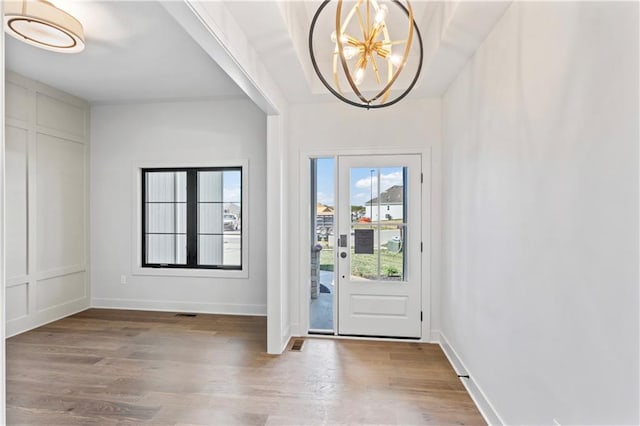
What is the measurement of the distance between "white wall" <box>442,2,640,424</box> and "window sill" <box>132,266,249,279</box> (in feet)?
9.62

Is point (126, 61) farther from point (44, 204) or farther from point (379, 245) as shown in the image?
point (379, 245)

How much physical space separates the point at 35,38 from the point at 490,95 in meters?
3.43

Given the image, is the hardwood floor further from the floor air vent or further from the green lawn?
the green lawn

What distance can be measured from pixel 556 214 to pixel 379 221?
216 cm

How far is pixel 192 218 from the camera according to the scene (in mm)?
4621

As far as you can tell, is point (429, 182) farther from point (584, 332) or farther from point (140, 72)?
point (140, 72)

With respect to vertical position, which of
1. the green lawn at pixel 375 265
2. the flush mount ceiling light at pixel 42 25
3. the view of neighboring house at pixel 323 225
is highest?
the flush mount ceiling light at pixel 42 25

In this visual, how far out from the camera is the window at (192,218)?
454cm

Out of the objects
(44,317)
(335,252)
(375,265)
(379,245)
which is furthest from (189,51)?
(44,317)

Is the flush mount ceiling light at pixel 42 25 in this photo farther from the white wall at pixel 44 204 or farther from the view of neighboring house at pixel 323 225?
the view of neighboring house at pixel 323 225

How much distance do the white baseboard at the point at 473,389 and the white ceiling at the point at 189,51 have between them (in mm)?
2415

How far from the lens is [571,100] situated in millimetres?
1362

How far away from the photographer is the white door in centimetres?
355

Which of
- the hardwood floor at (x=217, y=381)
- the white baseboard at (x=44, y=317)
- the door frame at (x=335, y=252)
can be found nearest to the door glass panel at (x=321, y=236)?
the door frame at (x=335, y=252)
